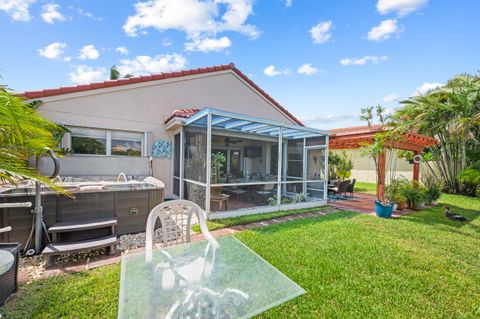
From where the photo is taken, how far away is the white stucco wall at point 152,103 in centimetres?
738

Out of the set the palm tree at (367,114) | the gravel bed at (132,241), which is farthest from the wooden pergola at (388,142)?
the palm tree at (367,114)

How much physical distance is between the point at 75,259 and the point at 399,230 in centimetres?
795

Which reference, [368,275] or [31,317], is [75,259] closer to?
[31,317]

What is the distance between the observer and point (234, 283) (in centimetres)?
221

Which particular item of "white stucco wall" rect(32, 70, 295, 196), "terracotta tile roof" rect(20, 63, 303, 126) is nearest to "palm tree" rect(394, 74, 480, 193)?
"terracotta tile roof" rect(20, 63, 303, 126)

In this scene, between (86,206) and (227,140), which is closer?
(86,206)

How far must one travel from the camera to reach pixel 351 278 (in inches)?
135

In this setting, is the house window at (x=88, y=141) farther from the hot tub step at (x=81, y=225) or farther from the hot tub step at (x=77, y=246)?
the hot tub step at (x=77, y=246)

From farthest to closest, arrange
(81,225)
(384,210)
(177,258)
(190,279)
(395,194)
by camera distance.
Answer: (395,194)
(384,210)
(81,225)
(177,258)
(190,279)

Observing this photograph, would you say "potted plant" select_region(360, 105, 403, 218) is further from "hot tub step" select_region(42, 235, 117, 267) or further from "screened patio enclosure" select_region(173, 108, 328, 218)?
"hot tub step" select_region(42, 235, 117, 267)

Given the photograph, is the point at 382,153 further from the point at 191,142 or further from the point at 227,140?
the point at 191,142

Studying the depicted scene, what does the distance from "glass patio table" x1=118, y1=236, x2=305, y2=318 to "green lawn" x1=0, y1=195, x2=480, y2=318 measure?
696 millimetres

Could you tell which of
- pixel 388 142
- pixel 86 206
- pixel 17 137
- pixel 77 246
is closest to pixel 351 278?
pixel 17 137

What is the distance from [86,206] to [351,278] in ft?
18.1
